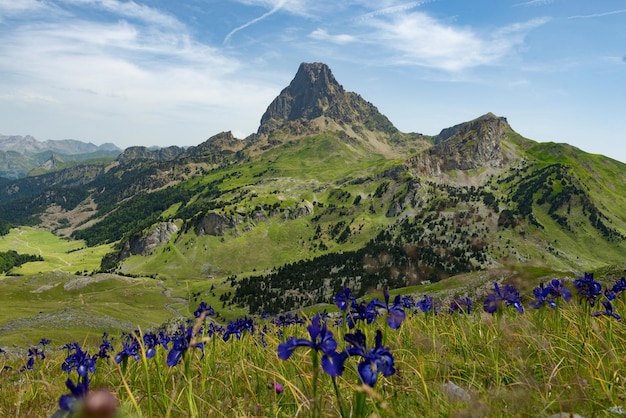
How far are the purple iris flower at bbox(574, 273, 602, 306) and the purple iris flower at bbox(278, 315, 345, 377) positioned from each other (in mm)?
6469

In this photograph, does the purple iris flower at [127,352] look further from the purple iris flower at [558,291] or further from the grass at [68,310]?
the grass at [68,310]

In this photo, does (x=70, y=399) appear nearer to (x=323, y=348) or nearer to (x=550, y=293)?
(x=323, y=348)

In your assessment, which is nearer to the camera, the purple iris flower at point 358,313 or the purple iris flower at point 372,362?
the purple iris flower at point 372,362

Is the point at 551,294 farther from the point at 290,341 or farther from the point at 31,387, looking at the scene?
the point at 31,387

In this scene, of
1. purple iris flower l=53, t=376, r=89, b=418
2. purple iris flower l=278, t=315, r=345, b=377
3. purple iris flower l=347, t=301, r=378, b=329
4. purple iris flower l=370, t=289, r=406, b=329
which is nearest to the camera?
purple iris flower l=53, t=376, r=89, b=418

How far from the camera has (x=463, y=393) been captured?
16.6ft

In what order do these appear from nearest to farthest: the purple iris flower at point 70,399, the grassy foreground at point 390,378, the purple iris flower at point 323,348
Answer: the purple iris flower at point 70,399, the purple iris flower at point 323,348, the grassy foreground at point 390,378

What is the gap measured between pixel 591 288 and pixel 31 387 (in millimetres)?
10999

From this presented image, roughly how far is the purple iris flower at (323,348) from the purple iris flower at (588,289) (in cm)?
647

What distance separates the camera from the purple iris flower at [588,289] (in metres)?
7.33

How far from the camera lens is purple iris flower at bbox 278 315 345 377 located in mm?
3002

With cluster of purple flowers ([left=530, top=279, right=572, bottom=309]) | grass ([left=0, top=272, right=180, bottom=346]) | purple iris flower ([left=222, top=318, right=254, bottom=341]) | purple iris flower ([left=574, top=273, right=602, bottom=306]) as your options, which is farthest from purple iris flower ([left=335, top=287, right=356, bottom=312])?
grass ([left=0, top=272, right=180, bottom=346])

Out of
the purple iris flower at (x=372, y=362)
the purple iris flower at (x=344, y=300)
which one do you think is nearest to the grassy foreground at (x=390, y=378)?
the purple iris flower at (x=372, y=362)

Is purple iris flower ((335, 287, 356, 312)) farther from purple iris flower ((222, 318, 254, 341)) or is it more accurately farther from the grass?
the grass
